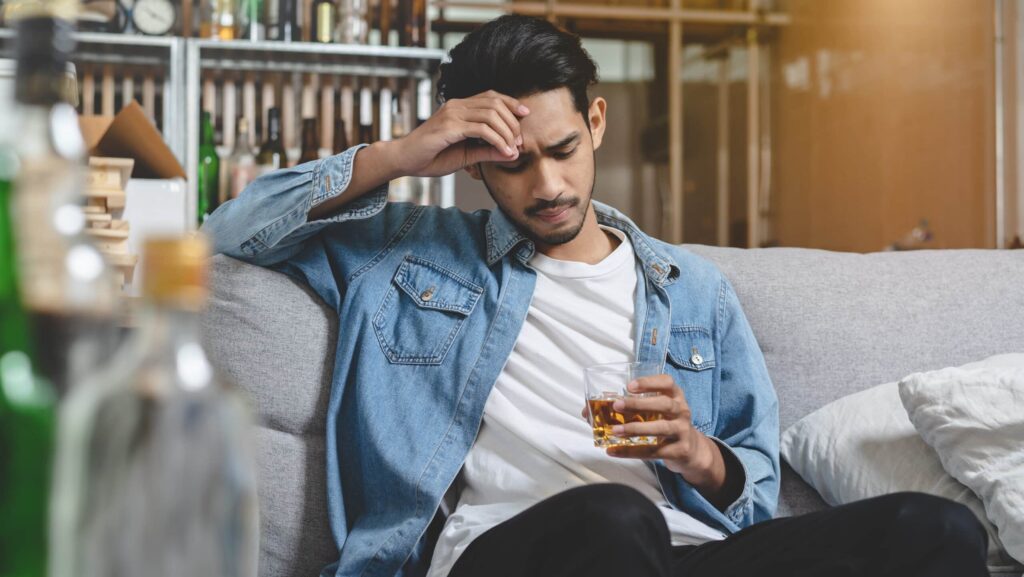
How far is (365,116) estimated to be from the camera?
3.56m

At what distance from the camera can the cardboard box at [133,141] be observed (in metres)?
2.15

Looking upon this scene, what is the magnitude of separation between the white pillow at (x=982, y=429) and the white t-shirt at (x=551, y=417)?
364mm

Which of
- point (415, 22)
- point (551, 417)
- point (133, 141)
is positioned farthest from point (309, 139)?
point (551, 417)

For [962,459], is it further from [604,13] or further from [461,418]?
[604,13]

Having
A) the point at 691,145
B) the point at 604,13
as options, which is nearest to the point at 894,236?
the point at 691,145

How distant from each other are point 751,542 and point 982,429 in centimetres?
52

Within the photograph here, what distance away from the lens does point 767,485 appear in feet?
5.09

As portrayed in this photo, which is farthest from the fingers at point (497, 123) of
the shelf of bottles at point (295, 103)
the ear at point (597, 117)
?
the shelf of bottles at point (295, 103)

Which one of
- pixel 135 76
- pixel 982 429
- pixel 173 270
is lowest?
pixel 982 429

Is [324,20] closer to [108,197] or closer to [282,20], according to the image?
[282,20]

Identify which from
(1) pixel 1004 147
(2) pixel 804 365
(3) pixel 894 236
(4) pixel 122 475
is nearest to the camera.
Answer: (4) pixel 122 475

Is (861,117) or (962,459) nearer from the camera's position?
(962,459)

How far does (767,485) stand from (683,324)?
0.93 ft

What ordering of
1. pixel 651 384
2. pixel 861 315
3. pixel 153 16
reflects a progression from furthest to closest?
1. pixel 153 16
2. pixel 861 315
3. pixel 651 384
